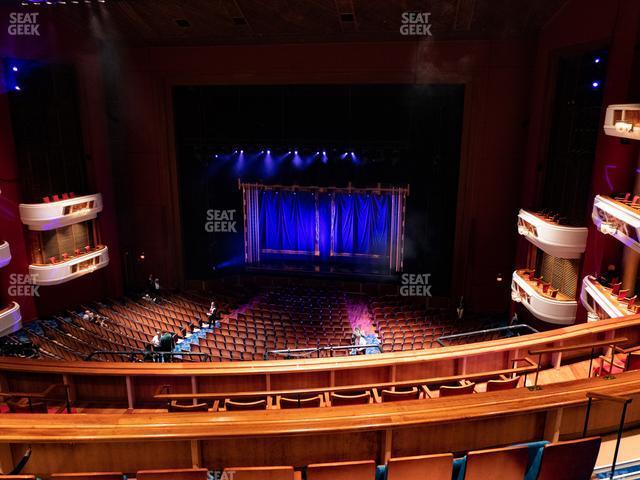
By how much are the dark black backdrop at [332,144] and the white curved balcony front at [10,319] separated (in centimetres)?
568

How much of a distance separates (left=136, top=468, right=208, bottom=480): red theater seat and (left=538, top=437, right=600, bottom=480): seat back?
2.06 meters

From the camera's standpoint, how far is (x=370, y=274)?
1642 cm

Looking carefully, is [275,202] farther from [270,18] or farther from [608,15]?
[608,15]

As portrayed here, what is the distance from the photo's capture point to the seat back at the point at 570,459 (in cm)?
289

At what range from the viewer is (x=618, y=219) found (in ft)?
25.4

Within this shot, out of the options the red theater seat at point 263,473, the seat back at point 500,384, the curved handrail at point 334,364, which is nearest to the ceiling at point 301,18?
the curved handrail at point 334,364

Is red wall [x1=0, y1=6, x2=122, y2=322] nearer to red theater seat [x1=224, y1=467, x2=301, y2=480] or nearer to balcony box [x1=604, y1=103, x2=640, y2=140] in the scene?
red theater seat [x1=224, y1=467, x2=301, y2=480]

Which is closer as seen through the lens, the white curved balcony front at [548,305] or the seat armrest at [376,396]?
the seat armrest at [376,396]

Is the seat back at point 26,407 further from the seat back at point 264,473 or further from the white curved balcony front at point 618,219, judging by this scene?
the white curved balcony front at point 618,219

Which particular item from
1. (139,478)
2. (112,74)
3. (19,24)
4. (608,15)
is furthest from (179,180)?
Result: (139,478)

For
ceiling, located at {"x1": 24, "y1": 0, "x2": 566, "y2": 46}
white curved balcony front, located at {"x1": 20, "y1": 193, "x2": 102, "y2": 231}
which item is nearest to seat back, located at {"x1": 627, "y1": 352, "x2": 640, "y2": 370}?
ceiling, located at {"x1": 24, "y1": 0, "x2": 566, "y2": 46}

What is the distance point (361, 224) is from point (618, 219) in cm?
964

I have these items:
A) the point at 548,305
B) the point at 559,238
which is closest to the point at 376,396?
the point at 559,238

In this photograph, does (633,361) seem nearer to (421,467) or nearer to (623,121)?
(421,467)
